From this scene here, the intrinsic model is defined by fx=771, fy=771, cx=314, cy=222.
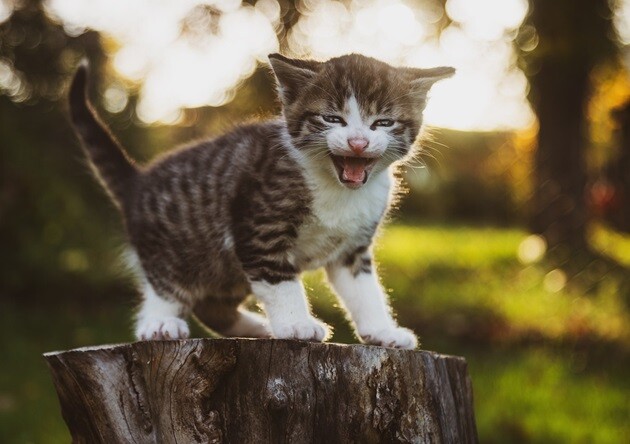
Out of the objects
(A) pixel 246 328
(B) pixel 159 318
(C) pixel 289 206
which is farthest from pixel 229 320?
(C) pixel 289 206

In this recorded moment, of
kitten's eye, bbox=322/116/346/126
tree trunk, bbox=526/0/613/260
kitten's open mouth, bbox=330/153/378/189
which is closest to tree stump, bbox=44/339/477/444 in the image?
kitten's open mouth, bbox=330/153/378/189

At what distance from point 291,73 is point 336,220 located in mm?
588

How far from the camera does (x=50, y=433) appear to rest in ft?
16.1

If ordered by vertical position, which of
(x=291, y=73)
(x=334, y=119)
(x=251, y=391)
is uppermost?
(x=291, y=73)

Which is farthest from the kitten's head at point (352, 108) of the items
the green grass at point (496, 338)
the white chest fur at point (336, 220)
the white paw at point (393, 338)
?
the green grass at point (496, 338)

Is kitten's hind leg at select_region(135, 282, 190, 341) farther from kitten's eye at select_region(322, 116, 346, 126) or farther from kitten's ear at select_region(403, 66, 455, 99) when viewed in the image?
kitten's ear at select_region(403, 66, 455, 99)

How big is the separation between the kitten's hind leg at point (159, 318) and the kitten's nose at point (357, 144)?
3.39 feet

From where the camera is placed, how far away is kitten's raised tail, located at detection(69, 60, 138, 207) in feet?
12.3

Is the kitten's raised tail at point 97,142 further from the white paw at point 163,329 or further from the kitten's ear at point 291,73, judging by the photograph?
the kitten's ear at point 291,73

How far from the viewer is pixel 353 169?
2.79m

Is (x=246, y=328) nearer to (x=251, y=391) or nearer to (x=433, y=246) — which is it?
(x=251, y=391)

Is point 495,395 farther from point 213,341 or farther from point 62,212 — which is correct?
point 62,212

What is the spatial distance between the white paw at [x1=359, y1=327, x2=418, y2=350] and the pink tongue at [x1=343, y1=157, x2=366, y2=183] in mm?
659

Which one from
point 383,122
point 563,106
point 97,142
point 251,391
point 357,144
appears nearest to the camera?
point 251,391
